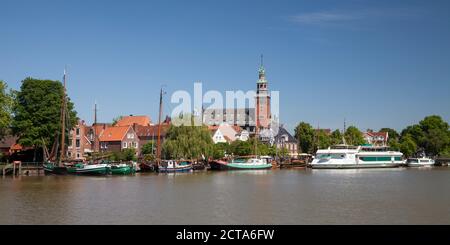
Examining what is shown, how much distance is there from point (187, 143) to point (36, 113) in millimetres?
23629

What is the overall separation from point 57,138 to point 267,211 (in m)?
48.9

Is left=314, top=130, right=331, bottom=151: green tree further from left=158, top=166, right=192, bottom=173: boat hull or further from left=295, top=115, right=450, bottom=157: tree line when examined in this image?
left=158, top=166, right=192, bottom=173: boat hull

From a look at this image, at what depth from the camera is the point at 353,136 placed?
13562 cm

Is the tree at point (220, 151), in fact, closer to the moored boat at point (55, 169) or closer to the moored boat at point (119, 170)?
the moored boat at point (119, 170)

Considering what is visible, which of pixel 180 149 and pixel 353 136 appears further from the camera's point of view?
pixel 353 136

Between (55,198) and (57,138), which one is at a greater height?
(57,138)

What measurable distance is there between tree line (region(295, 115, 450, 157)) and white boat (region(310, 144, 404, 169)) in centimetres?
1862

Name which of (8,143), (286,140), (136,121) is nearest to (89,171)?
(8,143)

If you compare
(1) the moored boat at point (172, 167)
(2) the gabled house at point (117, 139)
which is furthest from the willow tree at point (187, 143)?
(2) the gabled house at point (117, 139)
